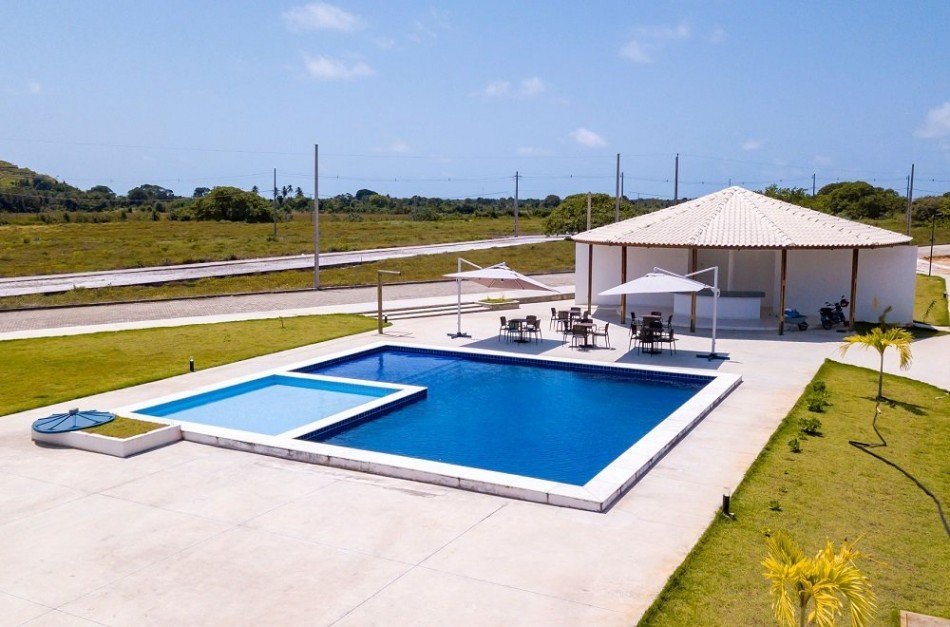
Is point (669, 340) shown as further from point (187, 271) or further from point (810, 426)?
point (187, 271)

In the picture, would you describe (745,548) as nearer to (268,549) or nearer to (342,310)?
(268,549)

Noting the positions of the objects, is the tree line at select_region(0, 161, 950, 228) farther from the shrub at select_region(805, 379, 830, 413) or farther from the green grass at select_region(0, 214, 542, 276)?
the shrub at select_region(805, 379, 830, 413)

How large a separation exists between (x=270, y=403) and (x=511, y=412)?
4973 mm

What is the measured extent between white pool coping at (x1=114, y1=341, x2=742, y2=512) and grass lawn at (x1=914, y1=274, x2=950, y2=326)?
15350mm

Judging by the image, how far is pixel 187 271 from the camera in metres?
45.7

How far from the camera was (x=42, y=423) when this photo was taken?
12445 mm

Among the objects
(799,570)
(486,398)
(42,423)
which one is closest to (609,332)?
(486,398)

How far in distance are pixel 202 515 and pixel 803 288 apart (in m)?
23.2

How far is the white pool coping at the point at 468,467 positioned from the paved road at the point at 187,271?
87.1 ft

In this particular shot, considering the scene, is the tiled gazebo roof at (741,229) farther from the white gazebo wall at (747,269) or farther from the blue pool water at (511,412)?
the blue pool water at (511,412)

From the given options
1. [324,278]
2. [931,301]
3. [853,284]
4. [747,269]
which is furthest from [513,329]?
[324,278]

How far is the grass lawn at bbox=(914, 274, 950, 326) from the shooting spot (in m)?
26.6

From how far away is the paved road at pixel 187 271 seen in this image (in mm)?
37906

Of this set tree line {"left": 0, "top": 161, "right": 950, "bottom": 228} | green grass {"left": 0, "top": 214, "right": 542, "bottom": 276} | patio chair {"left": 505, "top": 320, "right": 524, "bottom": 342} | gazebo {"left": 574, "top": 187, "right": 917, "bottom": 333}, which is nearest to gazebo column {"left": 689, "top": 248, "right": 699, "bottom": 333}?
gazebo {"left": 574, "top": 187, "right": 917, "bottom": 333}
